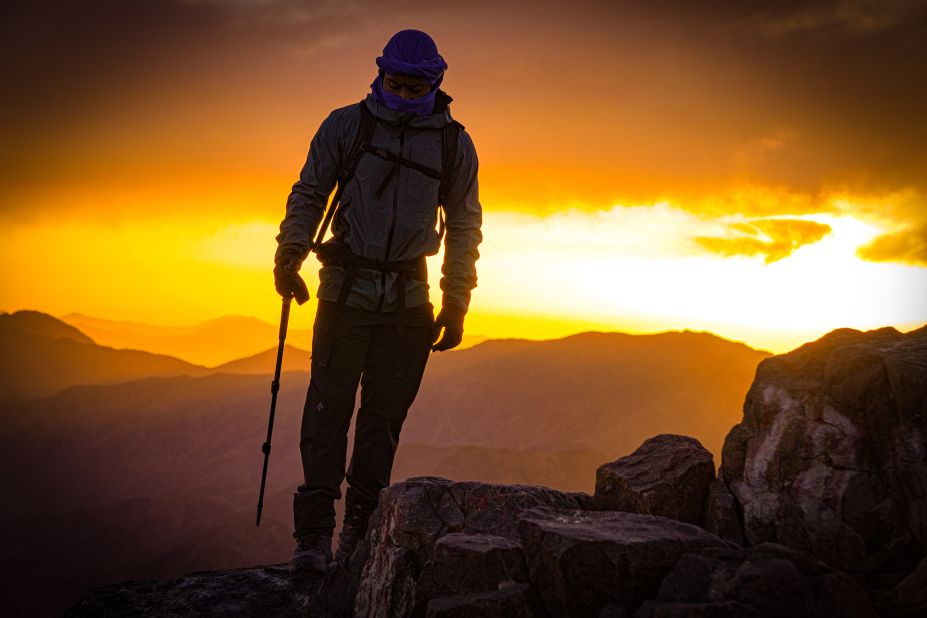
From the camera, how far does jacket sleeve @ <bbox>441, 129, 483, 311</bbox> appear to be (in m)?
5.62

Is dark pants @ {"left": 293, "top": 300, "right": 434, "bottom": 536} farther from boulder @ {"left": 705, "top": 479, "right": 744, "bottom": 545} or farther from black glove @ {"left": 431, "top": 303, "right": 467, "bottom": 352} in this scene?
boulder @ {"left": 705, "top": 479, "right": 744, "bottom": 545}

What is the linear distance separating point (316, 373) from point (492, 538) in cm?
203

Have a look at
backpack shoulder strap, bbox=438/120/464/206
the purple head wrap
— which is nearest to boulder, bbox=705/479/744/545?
backpack shoulder strap, bbox=438/120/464/206

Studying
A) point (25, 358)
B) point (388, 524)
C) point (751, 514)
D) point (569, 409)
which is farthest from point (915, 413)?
point (25, 358)

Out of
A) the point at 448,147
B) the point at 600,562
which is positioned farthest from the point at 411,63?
the point at 600,562

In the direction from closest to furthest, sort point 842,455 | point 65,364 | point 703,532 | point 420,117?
point 703,532 < point 842,455 < point 420,117 < point 65,364

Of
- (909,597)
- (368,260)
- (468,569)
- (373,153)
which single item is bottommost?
(468,569)

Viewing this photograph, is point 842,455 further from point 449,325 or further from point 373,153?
point 373,153

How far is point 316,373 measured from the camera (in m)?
5.27

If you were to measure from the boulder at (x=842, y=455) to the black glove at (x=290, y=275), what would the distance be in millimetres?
3329

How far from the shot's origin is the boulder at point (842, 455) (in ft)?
12.6

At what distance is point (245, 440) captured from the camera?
9844 cm

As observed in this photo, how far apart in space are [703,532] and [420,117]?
3.55 meters

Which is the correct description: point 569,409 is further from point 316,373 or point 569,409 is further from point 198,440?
point 316,373
